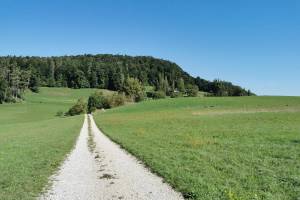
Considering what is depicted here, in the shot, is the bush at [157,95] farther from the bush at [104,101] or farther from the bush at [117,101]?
the bush at [117,101]

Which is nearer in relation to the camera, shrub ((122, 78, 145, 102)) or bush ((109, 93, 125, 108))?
bush ((109, 93, 125, 108))

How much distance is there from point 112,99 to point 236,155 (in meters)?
123

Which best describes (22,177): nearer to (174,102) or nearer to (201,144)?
(201,144)

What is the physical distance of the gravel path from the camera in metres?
13.7

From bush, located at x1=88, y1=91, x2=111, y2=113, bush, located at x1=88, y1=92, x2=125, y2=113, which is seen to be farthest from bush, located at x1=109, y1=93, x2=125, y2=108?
bush, located at x1=88, y1=91, x2=111, y2=113

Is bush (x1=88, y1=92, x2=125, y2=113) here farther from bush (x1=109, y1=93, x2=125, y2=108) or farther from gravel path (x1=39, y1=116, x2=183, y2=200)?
gravel path (x1=39, y1=116, x2=183, y2=200)

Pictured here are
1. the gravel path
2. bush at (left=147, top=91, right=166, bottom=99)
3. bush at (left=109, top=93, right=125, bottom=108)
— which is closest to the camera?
the gravel path

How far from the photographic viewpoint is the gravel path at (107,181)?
13.7 m

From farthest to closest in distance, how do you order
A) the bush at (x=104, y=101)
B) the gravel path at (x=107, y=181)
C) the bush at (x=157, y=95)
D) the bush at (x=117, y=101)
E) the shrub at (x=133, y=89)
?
the bush at (x=157, y=95), the shrub at (x=133, y=89), the bush at (x=104, y=101), the bush at (x=117, y=101), the gravel path at (x=107, y=181)

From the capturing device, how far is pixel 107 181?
52.8 feet

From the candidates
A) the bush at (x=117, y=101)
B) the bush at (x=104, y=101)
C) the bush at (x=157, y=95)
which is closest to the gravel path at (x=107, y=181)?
the bush at (x=117, y=101)

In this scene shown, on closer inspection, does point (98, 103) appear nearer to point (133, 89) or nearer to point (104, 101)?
point (104, 101)

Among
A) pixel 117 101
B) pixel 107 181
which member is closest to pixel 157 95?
pixel 117 101

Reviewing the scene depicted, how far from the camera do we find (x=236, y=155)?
21.9 m
